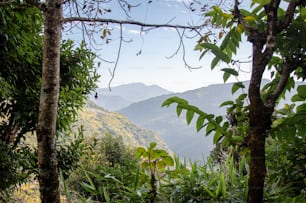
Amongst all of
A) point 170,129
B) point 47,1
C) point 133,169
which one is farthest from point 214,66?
point 170,129

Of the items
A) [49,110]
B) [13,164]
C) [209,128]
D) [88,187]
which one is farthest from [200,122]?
[13,164]

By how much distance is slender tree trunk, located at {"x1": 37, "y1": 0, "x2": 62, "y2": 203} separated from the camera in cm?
159

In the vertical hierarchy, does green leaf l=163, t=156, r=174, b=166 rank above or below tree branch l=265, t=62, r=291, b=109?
below

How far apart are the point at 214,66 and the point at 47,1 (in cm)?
111

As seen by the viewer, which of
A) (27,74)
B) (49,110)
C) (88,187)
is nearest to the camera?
(88,187)

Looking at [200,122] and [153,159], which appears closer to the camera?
[200,122]

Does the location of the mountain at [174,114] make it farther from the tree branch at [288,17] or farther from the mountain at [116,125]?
the tree branch at [288,17]

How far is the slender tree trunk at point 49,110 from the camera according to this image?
1593mm

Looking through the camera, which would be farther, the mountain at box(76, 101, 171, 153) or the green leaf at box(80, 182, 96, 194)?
the mountain at box(76, 101, 171, 153)

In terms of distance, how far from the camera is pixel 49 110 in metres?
1.64

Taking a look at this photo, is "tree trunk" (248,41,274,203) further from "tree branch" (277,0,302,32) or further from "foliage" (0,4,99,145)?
"foliage" (0,4,99,145)

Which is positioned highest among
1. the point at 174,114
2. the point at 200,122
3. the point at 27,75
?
the point at 174,114

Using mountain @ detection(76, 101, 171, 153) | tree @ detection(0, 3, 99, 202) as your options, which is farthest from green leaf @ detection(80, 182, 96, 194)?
mountain @ detection(76, 101, 171, 153)

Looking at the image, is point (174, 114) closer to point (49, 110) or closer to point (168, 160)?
point (49, 110)
